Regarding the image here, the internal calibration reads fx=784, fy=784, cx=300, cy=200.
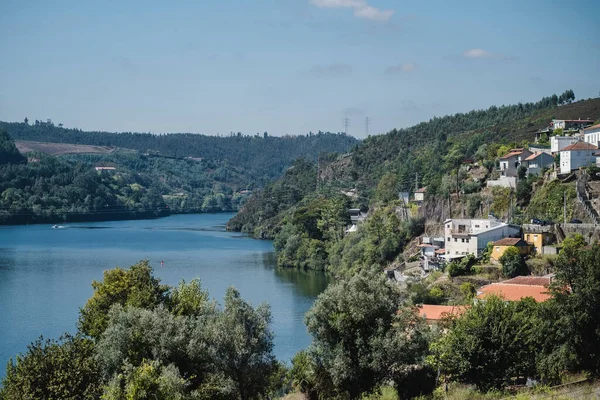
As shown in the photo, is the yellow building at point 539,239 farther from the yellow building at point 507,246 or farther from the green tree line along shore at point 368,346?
the green tree line along shore at point 368,346

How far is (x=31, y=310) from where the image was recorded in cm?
3869

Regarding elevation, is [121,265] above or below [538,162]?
below

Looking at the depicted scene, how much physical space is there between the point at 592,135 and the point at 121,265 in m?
32.7

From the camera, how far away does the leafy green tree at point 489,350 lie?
18.5 meters

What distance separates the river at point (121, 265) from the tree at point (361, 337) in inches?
377

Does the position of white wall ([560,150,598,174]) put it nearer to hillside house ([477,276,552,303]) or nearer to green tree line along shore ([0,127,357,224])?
hillside house ([477,276,552,303])

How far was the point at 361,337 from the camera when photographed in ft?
62.3

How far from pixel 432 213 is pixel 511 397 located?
3425cm

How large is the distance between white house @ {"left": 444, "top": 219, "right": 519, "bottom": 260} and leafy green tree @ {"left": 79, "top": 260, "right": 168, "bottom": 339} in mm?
18150

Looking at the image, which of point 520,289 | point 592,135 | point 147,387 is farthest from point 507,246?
point 147,387

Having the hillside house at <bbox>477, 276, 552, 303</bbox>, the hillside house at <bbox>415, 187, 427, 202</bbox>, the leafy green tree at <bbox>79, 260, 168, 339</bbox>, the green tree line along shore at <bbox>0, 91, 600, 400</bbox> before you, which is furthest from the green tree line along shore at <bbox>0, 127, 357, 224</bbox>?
the green tree line along shore at <bbox>0, 91, 600, 400</bbox>

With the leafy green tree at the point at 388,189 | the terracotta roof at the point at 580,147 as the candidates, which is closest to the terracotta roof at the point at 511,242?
the terracotta roof at the point at 580,147

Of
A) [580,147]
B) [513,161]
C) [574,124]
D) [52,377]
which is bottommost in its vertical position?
[52,377]

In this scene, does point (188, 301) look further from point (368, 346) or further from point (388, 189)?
point (388, 189)
